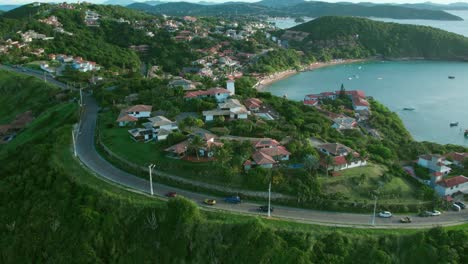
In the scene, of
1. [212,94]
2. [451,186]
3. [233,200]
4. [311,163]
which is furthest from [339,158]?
[212,94]

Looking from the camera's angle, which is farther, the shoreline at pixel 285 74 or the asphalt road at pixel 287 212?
the shoreline at pixel 285 74

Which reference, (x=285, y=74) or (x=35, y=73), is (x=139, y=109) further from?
(x=285, y=74)

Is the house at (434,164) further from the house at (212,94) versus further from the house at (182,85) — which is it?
the house at (182,85)

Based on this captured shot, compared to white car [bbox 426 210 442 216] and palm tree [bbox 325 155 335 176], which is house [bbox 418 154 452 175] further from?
palm tree [bbox 325 155 335 176]

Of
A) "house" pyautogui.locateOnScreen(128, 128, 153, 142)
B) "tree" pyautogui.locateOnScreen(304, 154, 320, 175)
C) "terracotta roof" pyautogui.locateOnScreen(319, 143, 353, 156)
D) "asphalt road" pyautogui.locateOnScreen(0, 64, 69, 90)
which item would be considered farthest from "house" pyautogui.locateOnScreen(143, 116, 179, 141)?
"asphalt road" pyautogui.locateOnScreen(0, 64, 69, 90)

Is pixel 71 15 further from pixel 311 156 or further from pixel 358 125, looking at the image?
pixel 311 156

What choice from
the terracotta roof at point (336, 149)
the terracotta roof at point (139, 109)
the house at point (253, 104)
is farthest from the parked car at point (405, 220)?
the terracotta roof at point (139, 109)
